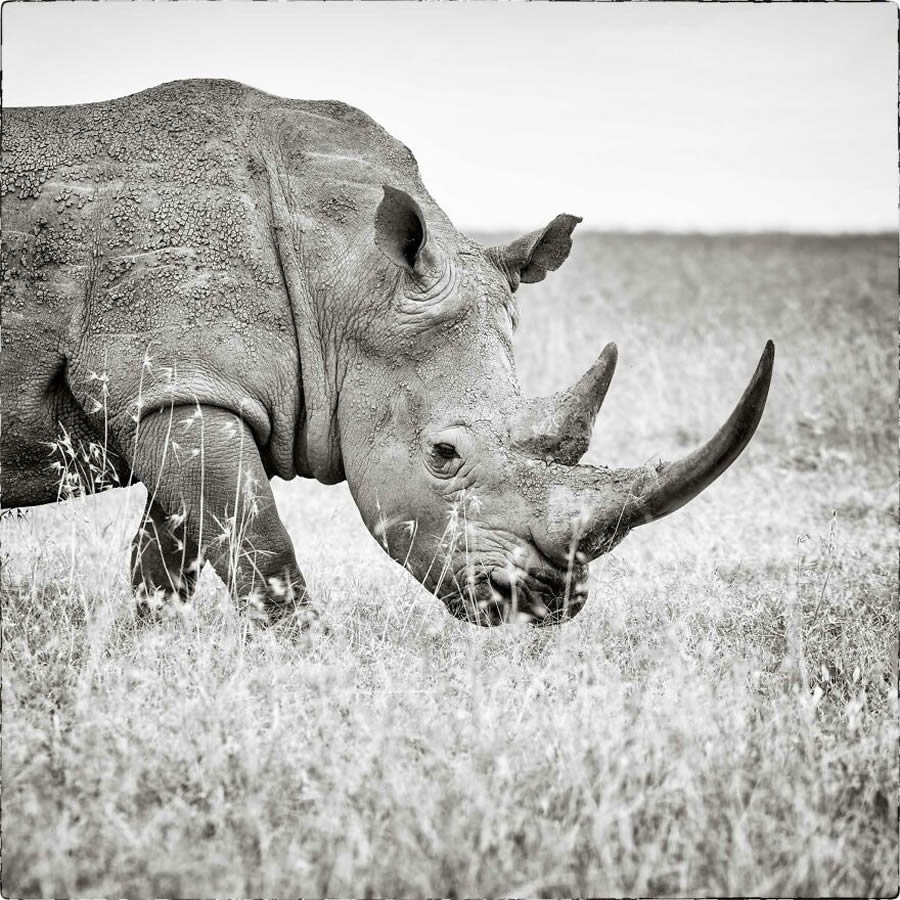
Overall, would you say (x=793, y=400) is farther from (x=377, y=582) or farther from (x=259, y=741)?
(x=259, y=741)

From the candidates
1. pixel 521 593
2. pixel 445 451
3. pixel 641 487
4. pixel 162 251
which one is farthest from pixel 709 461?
pixel 162 251

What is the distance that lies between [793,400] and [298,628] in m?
8.84

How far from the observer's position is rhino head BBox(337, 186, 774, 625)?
465 cm

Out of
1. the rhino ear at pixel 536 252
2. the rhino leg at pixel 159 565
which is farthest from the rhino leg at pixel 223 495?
the rhino ear at pixel 536 252

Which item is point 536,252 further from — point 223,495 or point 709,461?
point 223,495

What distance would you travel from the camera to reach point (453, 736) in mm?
3930

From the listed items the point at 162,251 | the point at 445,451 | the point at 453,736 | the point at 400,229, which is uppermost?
the point at 400,229

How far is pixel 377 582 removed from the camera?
661 centimetres

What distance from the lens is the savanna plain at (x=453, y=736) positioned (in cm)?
316

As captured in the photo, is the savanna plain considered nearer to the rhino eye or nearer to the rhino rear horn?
the rhino rear horn

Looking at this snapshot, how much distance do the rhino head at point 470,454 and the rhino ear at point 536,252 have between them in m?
0.12

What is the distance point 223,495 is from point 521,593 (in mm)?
1383

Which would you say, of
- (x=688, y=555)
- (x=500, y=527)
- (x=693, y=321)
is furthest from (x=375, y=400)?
(x=693, y=321)

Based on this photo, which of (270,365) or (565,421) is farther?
(270,365)
